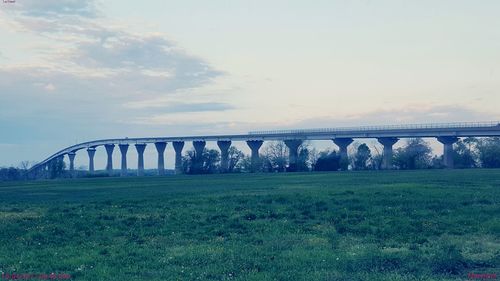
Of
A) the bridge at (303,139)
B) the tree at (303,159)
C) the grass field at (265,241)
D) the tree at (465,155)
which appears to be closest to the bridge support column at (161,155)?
the bridge at (303,139)

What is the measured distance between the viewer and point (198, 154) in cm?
16188

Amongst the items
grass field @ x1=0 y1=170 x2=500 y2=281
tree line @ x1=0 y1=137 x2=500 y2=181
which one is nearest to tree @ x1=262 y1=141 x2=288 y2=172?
tree line @ x1=0 y1=137 x2=500 y2=181

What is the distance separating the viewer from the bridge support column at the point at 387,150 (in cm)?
13625

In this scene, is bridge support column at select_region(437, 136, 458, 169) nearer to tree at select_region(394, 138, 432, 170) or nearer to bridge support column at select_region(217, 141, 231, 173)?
tree at select_region(394, 138, 432, 170)

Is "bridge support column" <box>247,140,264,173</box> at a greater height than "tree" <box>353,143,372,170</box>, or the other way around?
"bridge support column" <box>247,140,264,173</box>

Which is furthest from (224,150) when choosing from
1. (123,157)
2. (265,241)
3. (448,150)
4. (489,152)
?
(265,241)

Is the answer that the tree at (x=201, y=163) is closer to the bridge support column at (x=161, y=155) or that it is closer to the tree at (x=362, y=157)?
the bridge support column at (x=161, y=155)

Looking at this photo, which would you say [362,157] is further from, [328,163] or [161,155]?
[161,155]

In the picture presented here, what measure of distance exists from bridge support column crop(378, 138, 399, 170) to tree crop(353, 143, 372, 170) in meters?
7.56

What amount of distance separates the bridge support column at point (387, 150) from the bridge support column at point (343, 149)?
9273 millimetres

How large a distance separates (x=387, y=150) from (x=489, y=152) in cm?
2538

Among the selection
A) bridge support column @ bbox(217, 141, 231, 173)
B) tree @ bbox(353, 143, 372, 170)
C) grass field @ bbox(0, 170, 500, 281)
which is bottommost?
grass field @ bbox(0, 170, 500, 281)

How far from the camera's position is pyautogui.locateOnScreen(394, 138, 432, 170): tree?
446ft

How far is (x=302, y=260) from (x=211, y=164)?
145 meters
